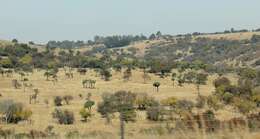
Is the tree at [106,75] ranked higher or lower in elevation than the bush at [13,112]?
higher

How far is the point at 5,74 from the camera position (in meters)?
96.9

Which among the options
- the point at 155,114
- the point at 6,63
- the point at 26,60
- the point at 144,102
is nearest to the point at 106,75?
the point at 6,63

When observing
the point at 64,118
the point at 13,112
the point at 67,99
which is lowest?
the point at 64,118

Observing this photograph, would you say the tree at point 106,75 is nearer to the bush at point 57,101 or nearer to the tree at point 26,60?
the tree at point 26,60

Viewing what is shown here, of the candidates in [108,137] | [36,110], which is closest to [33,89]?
[36,110]

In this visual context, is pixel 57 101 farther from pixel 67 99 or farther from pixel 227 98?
pixel 227 98

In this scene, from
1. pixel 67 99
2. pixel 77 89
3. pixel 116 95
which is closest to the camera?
pixel 116 95

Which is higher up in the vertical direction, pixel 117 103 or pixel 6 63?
pixel 6 63

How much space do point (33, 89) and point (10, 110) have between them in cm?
2274

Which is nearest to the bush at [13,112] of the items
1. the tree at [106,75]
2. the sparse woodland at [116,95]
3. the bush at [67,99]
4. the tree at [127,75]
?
the sparse woodland at [116,95]

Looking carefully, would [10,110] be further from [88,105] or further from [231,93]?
[231,93]

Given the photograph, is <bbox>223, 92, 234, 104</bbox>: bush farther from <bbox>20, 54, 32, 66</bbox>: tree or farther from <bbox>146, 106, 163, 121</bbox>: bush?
<bbox>20, 54, 32, 66</bbox>: tree

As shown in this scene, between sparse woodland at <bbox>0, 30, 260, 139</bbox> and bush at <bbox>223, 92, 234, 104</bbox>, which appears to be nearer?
sparse woodland at <bbox>0, 30, 260, 139</bbox>

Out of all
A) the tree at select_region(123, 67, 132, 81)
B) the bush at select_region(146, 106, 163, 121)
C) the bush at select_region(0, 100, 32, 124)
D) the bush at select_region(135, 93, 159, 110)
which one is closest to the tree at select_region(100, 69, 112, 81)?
the tree at select_region(123, 67, 132, 81)
